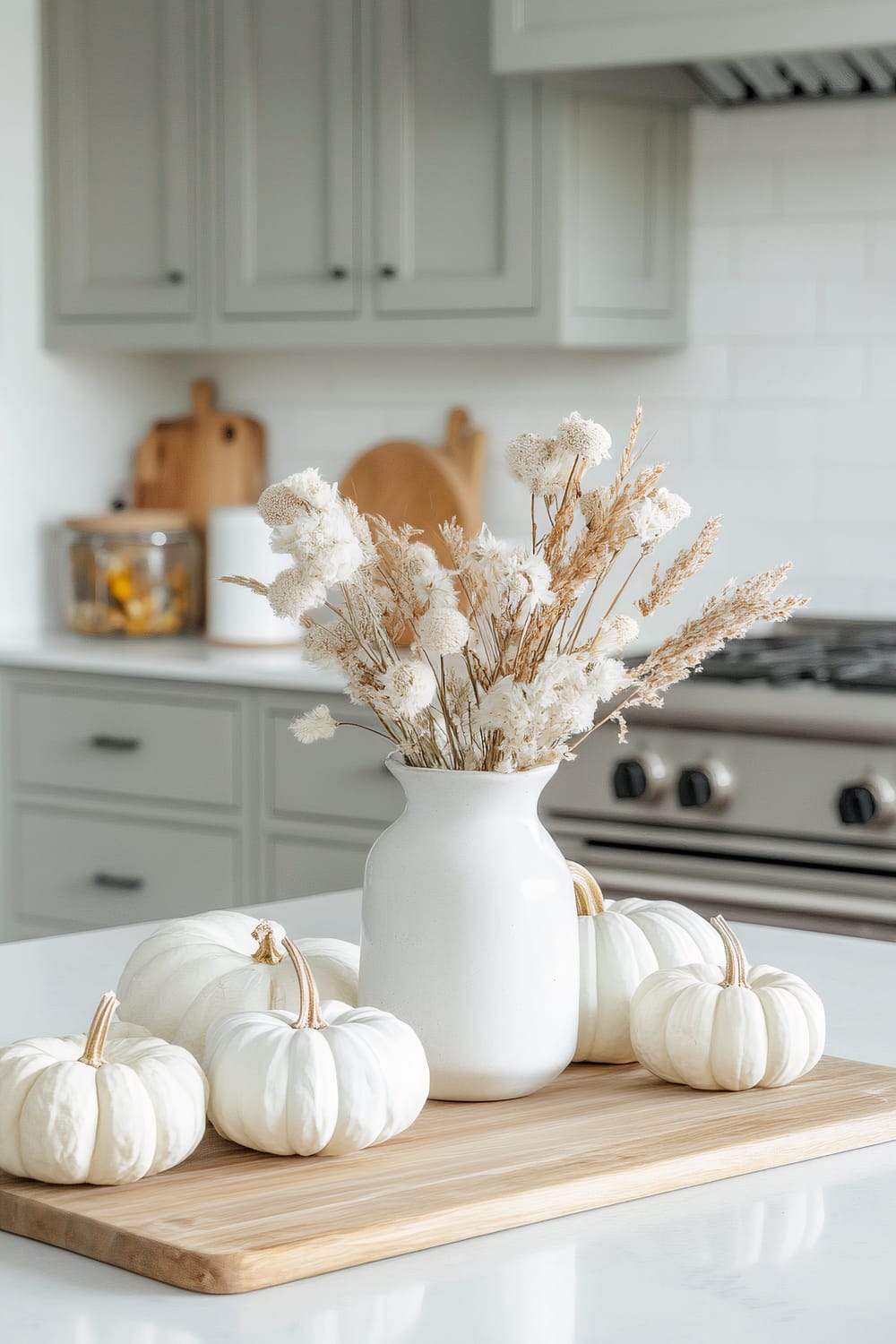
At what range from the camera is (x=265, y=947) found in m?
1.12

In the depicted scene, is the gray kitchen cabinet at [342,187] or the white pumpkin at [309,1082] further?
the gray kitchen cabinet at [342,187]

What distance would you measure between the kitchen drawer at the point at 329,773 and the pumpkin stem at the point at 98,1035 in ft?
7.08

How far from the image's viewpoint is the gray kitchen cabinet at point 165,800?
10.6 ft

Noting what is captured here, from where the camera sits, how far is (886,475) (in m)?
3.33

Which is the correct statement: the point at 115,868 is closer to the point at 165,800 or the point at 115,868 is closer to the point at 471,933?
the point at 165,800

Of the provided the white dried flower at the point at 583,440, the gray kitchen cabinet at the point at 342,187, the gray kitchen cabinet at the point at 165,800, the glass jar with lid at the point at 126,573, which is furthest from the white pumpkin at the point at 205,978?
the glass jar with lid at the point at 126,573

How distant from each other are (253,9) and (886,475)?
4.89 ft

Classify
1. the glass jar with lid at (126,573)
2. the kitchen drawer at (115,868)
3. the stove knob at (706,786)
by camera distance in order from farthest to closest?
1. the glass jar with lid at (126,573)
2. the kitchen drawer at (115,868)
3. the stove knob at (706,786)

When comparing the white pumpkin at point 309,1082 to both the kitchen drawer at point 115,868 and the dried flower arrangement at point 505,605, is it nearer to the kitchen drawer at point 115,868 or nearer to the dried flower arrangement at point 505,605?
the dried flower arrangement at point 505,605

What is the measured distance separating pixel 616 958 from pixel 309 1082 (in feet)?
0.92

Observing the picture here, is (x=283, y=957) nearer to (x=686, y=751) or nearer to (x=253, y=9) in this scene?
(x=686, y=751)

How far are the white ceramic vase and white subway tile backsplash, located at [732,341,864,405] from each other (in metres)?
2.42

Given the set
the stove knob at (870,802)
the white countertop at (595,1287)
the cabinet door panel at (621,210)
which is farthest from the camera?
the cabinet door panel at (621,210)

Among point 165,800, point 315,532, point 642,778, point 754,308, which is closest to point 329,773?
point 165,800
